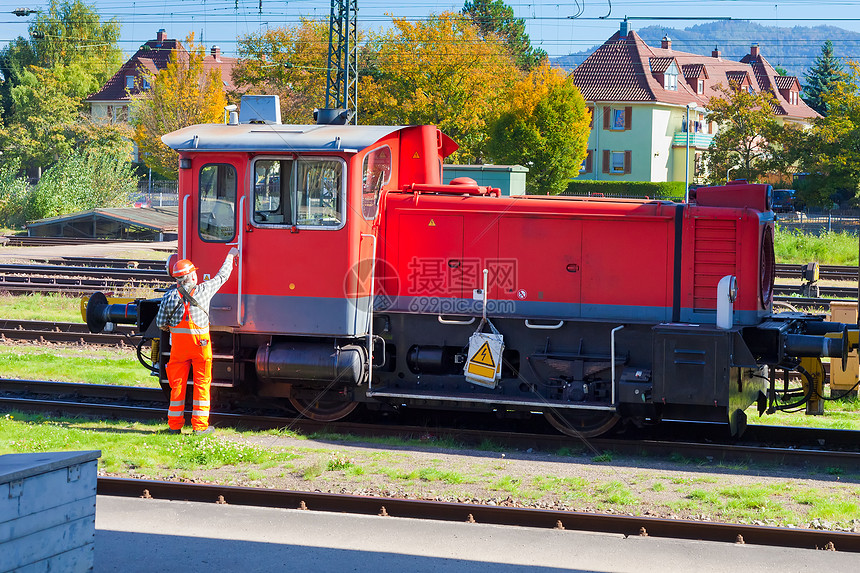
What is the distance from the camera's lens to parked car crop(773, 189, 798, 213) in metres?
10.5

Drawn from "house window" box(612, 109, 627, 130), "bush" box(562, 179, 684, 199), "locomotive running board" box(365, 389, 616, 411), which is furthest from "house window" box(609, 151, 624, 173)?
"locomotive running board" box(365, 389, 616, 411)

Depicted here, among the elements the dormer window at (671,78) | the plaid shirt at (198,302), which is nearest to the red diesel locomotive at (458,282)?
the plaid shirt at (198,302)

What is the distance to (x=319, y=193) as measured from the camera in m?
8.86

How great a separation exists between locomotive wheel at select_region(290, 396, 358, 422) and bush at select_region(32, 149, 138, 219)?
112 feet

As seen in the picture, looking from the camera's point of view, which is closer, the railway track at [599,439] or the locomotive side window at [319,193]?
the railway track at [599,439]

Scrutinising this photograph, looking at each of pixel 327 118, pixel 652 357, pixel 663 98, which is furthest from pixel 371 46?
pixel 652 357

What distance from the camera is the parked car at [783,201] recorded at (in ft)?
34.6

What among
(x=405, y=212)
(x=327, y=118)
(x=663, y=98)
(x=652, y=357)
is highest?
(x=663, y=98)

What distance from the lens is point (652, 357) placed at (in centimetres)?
834

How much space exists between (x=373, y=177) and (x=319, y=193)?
2.08 ft

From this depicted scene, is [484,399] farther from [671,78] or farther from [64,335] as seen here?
[671,78]

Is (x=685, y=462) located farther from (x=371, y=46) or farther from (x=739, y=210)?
(x=371, y=46)

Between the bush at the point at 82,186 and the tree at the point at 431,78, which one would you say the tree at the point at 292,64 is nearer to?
the tree at the point at 431,78

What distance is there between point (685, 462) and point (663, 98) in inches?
1876
